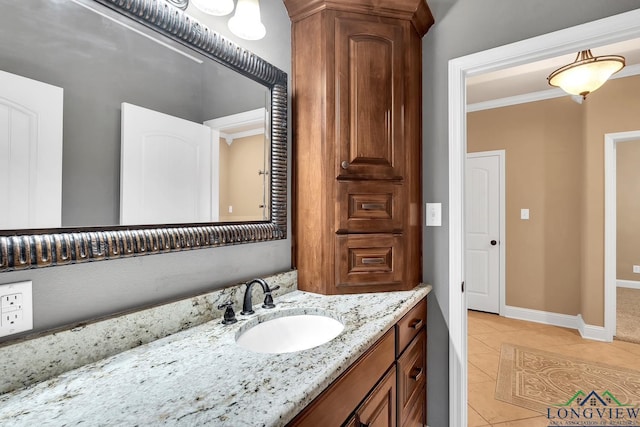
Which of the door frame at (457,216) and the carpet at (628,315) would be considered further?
the carpet at (628,315)

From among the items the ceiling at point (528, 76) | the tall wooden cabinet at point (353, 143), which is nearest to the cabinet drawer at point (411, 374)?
the tall wooden cabinet at point (353, 143)

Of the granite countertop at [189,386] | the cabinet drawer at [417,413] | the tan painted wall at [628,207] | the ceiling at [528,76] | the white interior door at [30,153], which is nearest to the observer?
the granite countertop at [189,386]

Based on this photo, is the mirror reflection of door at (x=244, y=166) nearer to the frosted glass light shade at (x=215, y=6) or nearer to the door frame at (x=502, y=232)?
the frosted glass light shade at (x=215, y=6)

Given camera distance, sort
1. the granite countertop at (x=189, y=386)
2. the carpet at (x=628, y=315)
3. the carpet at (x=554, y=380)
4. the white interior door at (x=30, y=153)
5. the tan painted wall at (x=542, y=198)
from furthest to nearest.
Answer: the tan painted wall at (x=542, y=198)
the carpet at (x=628, y=315)
the carpet at (x=554, y=380)
the white interior door at (x=30, y=153)
the granite countertop at (x=189, y=386)

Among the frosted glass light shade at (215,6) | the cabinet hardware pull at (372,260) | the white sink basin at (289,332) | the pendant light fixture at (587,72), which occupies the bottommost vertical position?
the white sink basin at (289,332)

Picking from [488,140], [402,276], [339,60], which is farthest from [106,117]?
[488,140]

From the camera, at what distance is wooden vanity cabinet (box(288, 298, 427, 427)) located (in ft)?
2.65

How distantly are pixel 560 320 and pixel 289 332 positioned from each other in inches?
140

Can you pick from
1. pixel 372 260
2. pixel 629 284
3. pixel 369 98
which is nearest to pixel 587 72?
pixel 369 98

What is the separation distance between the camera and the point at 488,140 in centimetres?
383

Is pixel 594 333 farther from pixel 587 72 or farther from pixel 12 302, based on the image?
pixel 12 302

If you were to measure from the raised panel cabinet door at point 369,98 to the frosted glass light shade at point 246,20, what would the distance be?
15.3 inches

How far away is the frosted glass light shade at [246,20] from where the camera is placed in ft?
4.18

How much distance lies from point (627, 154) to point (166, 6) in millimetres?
6632
